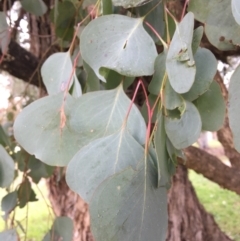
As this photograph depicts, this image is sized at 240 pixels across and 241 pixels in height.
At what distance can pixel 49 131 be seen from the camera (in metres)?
0.42

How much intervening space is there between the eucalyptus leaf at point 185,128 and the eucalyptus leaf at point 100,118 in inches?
1.2

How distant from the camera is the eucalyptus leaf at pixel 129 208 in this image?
33cm

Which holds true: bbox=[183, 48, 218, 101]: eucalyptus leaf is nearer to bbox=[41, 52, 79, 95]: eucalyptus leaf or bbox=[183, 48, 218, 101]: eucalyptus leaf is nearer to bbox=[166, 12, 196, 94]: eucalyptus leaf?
bbox=[166, 12, 196, 94]: eucalyptus leaf

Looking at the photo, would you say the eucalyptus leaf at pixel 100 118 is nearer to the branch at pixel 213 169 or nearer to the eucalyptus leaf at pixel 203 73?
the eucalyptus leaf at pixel 203 73

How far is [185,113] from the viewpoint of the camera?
1.27 ft

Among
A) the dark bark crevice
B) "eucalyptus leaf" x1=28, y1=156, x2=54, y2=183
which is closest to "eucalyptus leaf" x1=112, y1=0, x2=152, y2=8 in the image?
"eucalyptus leaf" x1=28, y1=156, x2=54, y2=183

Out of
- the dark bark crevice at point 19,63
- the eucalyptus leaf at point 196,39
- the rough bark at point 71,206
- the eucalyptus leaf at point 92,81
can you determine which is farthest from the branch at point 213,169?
the eucalyptus leaf at point 196,39

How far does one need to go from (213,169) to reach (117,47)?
1.18 m

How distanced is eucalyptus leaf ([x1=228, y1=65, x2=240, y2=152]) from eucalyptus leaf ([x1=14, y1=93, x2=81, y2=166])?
168 mm

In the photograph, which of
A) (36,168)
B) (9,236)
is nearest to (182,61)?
(9,236)

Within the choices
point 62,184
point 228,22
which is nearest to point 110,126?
point 228,22

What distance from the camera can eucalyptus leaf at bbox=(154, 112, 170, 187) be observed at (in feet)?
1.16

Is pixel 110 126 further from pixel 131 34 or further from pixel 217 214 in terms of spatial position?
pixel 217 214

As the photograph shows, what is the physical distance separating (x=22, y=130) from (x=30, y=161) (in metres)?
0.51
